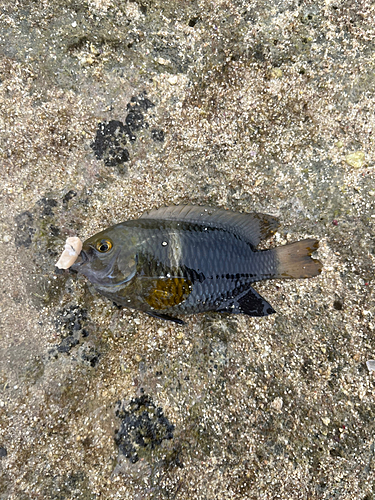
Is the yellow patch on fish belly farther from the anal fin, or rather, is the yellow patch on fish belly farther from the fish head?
the anal fin

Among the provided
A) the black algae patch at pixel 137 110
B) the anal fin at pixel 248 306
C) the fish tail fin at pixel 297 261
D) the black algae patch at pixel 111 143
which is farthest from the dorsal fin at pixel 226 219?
the black algae patch at pixel 137 110

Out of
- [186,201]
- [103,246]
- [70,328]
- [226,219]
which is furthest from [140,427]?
[186,201]

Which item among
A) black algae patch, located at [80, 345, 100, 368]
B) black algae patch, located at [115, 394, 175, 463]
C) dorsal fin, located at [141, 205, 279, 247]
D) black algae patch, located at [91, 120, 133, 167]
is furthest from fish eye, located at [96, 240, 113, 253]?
black algae patch, located at [115, 394, 175, 463]

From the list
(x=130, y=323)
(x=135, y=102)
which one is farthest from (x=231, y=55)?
(x=130, y=323)

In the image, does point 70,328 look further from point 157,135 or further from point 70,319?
point 157,135

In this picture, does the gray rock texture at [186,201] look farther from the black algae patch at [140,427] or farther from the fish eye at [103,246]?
the fish eye at [103,246]
